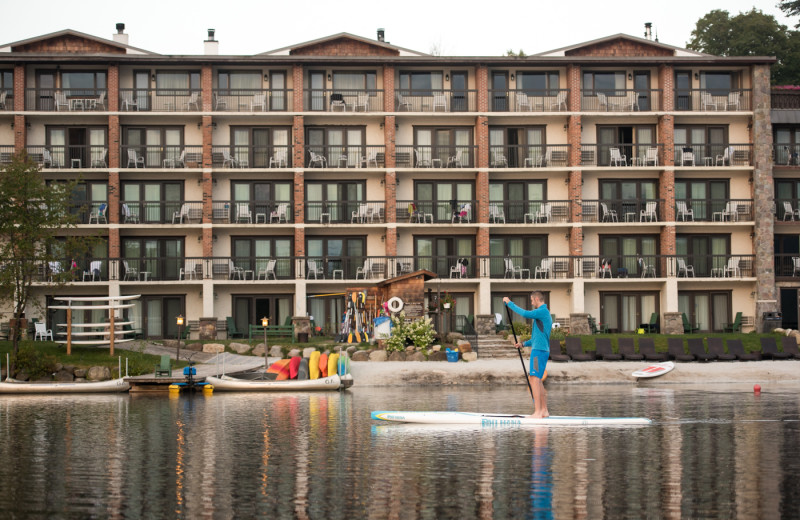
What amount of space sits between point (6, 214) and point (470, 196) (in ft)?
83.5

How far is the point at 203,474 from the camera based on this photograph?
50.9 ft

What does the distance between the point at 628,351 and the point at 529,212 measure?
15116mm

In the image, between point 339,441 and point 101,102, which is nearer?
point 339,441

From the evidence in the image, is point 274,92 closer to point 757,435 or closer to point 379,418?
point 379,418

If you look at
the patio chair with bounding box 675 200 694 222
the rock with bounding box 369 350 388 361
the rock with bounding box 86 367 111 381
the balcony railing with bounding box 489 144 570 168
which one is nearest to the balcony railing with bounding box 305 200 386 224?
the balcony railing with bounding box 489 144 570 168

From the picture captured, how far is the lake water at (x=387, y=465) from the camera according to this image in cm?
1268

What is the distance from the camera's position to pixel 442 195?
183 feet

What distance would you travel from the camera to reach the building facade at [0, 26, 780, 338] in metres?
53.9

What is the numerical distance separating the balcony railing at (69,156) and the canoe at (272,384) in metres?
23.4

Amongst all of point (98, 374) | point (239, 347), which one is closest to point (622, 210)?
point (239, 347)

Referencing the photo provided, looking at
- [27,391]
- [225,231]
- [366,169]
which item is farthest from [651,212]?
[27,391]

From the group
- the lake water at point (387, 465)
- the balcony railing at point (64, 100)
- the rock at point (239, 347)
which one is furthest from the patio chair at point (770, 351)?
the balcony railing at point (64, 100)

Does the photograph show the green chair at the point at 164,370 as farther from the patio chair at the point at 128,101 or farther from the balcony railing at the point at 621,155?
the balcony railing at the point at 621,155

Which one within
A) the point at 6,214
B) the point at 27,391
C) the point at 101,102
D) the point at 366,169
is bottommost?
the point at 27,391
